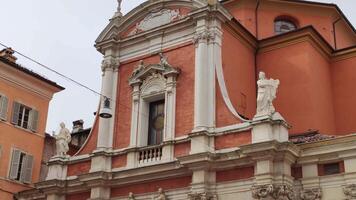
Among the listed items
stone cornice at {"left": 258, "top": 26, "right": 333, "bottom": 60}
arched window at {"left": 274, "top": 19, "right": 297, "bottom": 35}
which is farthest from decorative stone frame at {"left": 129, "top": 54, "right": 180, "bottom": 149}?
arched window at {"left": 274, "top": 19, "right": 297, "bottom": 35}

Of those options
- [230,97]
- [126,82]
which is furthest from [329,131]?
[126,82]

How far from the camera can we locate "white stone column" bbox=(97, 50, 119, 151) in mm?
18270

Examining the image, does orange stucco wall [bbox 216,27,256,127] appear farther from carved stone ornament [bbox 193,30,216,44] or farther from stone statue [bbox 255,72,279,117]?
stone statue [bbox 255,72,279,117]

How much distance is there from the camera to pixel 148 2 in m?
19.0

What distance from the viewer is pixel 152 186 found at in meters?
16.6

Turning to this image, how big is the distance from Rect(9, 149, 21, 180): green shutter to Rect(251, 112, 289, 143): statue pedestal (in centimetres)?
951

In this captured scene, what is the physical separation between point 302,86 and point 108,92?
20.0 feet

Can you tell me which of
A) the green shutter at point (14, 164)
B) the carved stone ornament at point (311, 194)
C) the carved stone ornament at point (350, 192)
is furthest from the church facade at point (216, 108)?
the green shutter at point (14, 164)

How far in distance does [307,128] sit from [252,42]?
3442 mm

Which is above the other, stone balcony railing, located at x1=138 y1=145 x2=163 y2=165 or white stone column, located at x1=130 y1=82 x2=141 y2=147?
white stone column, located at x1=130 y1=82 x2=141 y2=147

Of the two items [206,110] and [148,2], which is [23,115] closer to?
[148,2]

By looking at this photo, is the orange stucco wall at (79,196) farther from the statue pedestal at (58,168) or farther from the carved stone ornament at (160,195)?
the carved stone ornament at (160,195)

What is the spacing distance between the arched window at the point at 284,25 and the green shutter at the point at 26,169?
994 centimetres

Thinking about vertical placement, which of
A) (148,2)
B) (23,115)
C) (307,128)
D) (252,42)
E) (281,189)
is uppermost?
(148,2)
